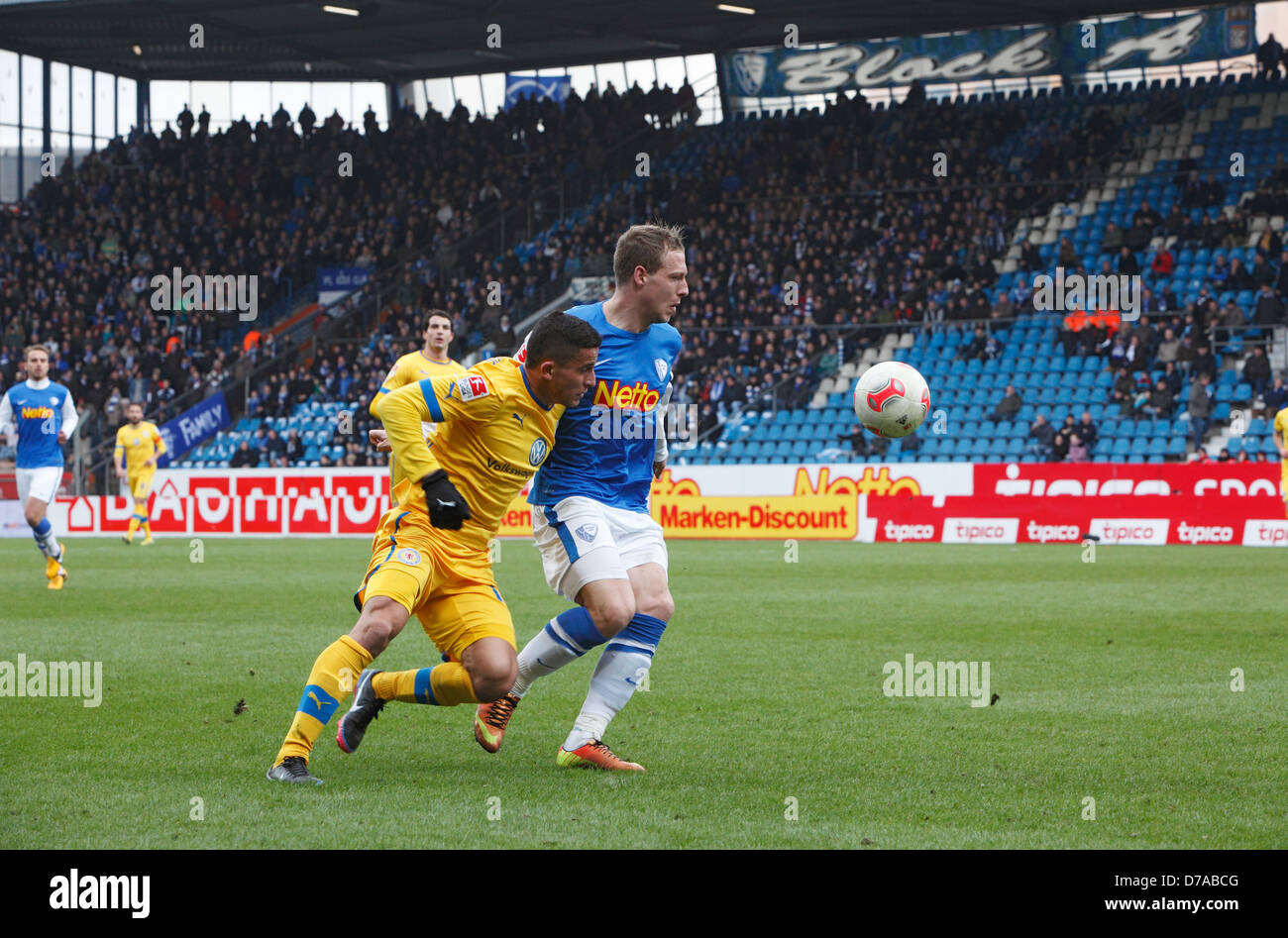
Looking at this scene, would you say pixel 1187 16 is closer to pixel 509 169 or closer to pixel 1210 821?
pixel 509 169

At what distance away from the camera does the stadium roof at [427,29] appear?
36.8 metres

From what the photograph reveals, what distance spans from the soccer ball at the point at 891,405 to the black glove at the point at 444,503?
301cm

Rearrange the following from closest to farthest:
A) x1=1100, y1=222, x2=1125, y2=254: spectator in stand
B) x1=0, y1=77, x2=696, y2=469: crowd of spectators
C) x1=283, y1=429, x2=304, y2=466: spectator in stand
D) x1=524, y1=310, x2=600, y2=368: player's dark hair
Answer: x1=524, y1=310, x2=600, y2=368: player's dark hair, x1=1100, y1=222, x2=1125, y2=254: spectator in stand, x1=283, y1=429, x2=304, y2=466: spectator in stand, x1=0, y1=77, x2=696, y2=469: crowd of spectators

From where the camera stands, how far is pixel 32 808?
5.26 m

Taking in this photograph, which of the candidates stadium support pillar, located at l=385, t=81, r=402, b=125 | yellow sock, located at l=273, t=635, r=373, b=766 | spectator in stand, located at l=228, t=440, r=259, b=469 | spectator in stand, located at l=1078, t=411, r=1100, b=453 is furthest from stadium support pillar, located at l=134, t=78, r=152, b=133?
yellow sock, located at l=273, t=635, r=373, b=766

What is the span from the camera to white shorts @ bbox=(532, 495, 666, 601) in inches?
256

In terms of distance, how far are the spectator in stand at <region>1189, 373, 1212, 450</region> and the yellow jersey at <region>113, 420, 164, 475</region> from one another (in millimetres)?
18629

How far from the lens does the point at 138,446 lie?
26.2 metres

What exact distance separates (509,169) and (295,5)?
7.30 m

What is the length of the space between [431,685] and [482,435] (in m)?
1.09

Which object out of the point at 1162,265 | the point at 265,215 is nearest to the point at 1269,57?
the point at 1162,265

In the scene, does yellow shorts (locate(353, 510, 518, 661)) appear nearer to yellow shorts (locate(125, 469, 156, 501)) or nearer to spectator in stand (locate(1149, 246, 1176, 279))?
yellow shorts (locate(125, 469, 156, 501))

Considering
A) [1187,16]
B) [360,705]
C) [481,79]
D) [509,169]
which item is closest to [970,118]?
[1187,16]

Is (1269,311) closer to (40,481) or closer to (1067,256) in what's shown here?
(1067,256)
